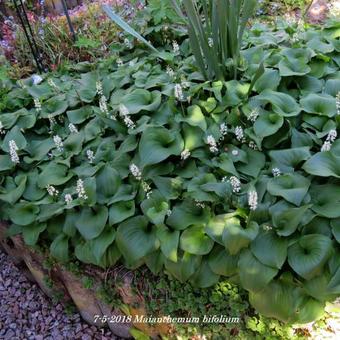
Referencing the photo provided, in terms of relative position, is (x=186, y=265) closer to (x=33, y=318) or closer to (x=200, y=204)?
(x=200, y=204)

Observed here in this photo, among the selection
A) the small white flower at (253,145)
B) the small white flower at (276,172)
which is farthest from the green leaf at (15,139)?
the small white flower at (276,172)

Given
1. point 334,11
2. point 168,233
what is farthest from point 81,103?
point 334,11

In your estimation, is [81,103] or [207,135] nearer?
[207,135]

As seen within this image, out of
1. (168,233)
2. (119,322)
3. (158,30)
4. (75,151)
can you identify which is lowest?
(119,322)

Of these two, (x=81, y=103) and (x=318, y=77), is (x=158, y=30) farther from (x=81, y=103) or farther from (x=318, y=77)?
(x=318, y=77)

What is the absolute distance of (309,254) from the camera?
1.70m

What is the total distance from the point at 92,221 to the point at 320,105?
1.25 meters

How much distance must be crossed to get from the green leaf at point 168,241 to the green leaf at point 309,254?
475 mm

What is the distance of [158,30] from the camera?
3084 millimetres

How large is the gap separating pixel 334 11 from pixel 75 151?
226cm

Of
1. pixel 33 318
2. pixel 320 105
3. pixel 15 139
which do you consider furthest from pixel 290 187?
pixel 33 318

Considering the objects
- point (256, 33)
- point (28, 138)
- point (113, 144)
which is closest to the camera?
point (113, 144)

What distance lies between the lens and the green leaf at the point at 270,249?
5.64ft

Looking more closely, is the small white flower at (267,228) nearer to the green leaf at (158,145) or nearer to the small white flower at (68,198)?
the green leaf at (158,145)
